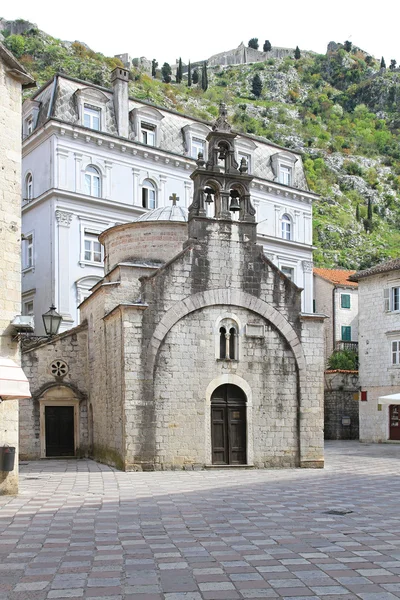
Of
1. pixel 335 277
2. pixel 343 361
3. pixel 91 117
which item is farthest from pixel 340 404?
pixel 91 117

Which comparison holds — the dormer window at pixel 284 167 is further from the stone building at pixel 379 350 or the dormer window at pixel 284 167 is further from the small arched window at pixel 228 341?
the small arched window at pixel 228 341

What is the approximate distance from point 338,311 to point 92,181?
76.2ft

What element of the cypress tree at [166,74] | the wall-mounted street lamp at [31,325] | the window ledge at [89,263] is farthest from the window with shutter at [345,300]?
the cypress tree at [166,74]

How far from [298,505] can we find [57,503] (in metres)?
5.15

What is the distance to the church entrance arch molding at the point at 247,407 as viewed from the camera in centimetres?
2280

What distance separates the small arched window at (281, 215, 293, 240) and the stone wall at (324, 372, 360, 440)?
1010 cm

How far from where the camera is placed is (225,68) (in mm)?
162875

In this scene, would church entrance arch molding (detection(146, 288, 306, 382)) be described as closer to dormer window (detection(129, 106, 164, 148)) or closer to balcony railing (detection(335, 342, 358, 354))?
dormer window (detection(129, 106, 164, 148))

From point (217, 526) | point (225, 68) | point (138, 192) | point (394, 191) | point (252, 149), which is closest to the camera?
point (217, 526)

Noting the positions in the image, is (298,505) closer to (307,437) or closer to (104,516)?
(104,516)

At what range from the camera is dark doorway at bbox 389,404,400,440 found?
40.0 m

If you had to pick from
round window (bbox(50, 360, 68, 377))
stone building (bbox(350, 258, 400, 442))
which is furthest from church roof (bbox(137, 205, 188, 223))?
stone building (bbox(350, 258, 400, 442))

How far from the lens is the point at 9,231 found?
16.0 meters

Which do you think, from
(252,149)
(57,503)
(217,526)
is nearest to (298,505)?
(217,526)
